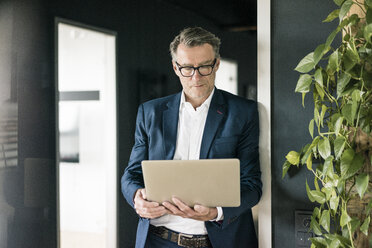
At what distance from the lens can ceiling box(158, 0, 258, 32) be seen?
2.03 metres

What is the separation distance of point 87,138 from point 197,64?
87 centimetres

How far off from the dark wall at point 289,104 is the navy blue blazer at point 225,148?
104 millimetres

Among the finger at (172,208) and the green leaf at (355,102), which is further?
the finger at (172,208)

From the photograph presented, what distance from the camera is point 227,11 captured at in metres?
2.11

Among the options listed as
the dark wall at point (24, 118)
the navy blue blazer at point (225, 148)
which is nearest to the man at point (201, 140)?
the navy blue blazer at point (225, 148)

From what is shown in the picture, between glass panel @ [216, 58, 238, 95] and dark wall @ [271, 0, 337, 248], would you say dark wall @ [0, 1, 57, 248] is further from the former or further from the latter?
dark wall @ [271, 0, 337, 248]

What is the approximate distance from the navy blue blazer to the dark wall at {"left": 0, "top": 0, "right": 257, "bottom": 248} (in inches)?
8.8

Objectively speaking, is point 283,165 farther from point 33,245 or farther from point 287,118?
point 33,245

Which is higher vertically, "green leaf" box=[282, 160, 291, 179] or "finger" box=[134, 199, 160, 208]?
"green leaf" box=[282, 160, 291, 179]

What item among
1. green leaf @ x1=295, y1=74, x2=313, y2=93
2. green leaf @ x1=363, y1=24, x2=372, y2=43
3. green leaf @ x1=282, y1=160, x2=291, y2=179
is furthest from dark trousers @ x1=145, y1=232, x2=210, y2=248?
green leaf @ x1=363, y1=24, x2=372, y2=43

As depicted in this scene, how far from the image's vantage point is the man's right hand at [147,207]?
1771 millimetres

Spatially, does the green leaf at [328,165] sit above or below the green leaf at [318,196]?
above

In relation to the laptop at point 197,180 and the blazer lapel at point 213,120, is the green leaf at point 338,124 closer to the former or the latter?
the laptop at point 197,180

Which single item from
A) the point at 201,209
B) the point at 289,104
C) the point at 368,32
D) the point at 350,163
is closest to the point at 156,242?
the point at 201,209
